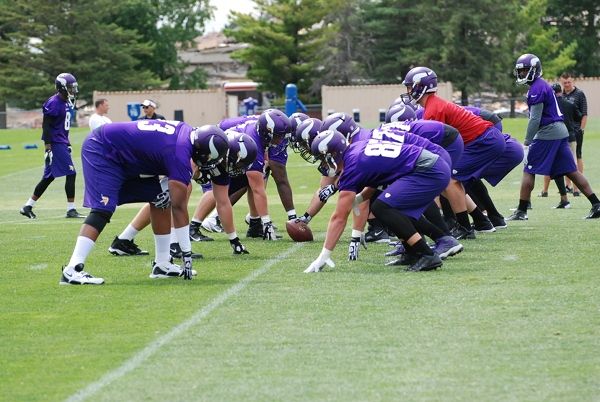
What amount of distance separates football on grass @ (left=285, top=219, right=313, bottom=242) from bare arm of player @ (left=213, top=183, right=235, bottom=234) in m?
1.67

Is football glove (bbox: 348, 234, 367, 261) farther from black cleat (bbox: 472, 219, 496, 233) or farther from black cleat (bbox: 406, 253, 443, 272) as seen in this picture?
A: black cleat (bbox: 472, 219, 496, 233)

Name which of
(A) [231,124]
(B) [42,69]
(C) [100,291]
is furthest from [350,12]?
(C) [100,291]

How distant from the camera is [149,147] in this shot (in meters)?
10.1

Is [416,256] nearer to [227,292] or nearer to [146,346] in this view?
[227,292]

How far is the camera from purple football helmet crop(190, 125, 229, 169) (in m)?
10.1

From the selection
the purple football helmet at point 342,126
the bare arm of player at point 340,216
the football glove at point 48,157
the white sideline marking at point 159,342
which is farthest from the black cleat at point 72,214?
the bare arm of player at point 340,216

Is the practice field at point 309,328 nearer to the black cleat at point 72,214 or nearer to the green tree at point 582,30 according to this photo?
the black cleat at point 72,214

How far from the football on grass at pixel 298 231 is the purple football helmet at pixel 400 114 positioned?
156cm

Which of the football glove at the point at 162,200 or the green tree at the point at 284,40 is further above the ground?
the football glove at the point at 162,200

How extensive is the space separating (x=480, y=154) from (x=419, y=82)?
1524mm

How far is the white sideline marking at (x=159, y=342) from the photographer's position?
653 centimetres

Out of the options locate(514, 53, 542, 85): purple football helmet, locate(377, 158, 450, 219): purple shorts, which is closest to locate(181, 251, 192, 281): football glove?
locate(377, 158, 450, 219): purple shorts

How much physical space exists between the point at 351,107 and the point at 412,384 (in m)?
42.8

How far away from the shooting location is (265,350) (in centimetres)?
739
